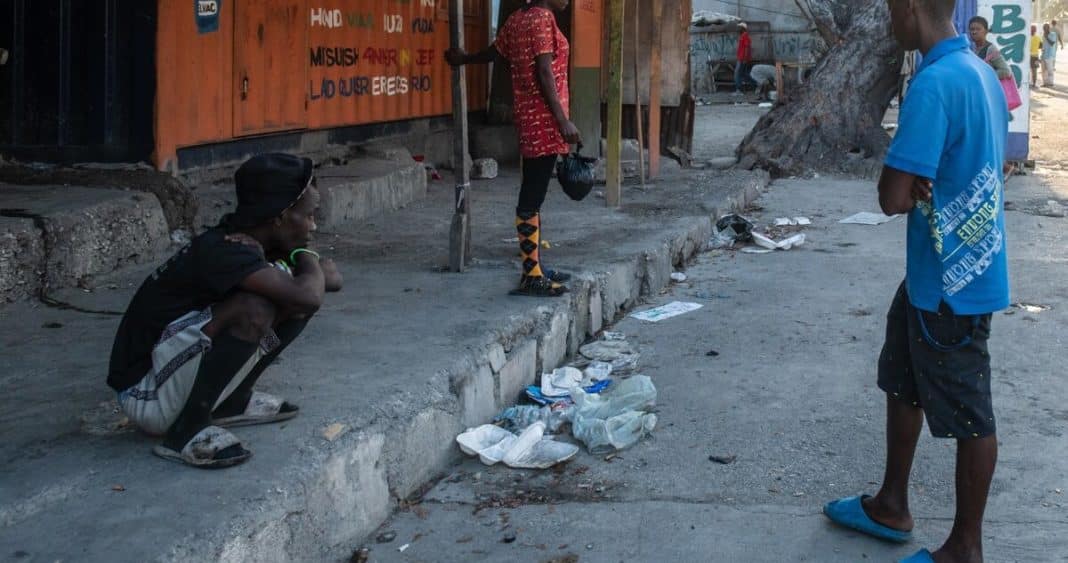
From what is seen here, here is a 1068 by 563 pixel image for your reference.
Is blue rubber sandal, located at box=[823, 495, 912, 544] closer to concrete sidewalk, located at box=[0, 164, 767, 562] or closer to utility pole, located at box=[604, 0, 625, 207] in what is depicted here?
concrete sidewalk, located at box=[0, 164, 767, 562]

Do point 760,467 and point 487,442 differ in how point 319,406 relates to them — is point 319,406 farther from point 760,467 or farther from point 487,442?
point 760,467

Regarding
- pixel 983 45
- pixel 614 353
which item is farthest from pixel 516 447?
pixel 983 45

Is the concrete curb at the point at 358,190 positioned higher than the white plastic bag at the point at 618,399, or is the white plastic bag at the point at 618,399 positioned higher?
the concrete curb at the point at 358,190

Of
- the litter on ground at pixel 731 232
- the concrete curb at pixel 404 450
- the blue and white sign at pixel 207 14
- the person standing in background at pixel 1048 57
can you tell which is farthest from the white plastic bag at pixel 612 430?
the person standing in background at pixel 1048 57

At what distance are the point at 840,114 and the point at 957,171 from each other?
10.8m

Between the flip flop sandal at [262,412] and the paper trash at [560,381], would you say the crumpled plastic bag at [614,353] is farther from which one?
the flip flop sandal at [262,412]

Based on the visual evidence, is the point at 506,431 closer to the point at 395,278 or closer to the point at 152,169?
the point at 395,278

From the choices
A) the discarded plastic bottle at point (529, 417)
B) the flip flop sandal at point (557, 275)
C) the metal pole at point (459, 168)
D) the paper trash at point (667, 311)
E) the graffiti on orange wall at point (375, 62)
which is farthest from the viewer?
the graffiti on orange wall at point (375, 62)

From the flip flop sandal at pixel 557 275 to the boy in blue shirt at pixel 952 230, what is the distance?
2.83 meters

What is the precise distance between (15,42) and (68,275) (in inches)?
67.0

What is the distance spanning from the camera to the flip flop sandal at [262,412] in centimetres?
360

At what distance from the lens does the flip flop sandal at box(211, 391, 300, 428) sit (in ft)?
11.8

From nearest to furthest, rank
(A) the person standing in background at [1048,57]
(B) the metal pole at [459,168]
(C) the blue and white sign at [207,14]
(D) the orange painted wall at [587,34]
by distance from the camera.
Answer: (B) the metal pole at [459,168] → (C) the blue and white sign at [207,14] → (D) the orange painted wall at [587,34] → (A) the person standing in background at [1048,57]

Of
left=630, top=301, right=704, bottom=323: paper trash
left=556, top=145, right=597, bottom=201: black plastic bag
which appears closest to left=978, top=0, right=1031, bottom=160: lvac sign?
left=630, top=301, right=704, bottom=323: paper trash
